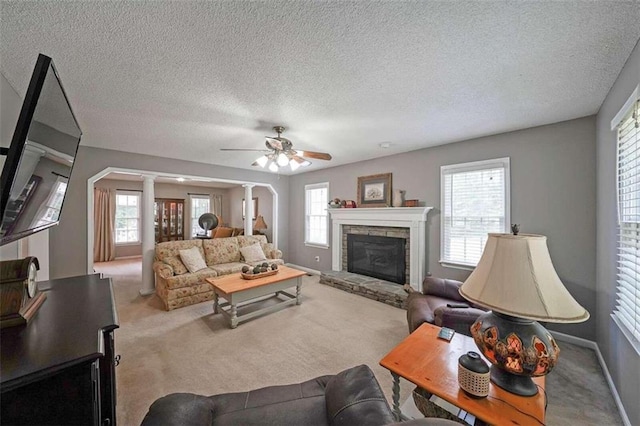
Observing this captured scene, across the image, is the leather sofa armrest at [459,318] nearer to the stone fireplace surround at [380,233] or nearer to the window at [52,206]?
the stone fireplace surround at [380,233]

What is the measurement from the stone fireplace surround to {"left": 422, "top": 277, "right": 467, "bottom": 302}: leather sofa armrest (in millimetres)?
769

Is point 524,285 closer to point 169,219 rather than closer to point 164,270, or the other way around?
point 164,270

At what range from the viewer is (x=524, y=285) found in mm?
1130

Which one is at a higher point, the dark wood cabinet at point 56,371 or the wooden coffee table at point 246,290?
the dark wood cabinet at point 56,371

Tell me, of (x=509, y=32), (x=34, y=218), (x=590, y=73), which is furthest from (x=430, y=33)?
(x=34, y=218)

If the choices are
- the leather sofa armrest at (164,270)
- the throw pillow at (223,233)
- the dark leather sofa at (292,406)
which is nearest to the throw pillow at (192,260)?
the leather sofa armrest at (164,270)

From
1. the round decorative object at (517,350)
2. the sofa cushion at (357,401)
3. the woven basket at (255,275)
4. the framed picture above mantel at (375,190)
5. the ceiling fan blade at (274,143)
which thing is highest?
the ceiling fan blade at (274,143)

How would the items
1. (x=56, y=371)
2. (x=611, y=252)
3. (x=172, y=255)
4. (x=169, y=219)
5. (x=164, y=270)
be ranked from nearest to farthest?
(x=56, y=371), (x=611, y=252), (x=164, y=270), (x=172, y=255), (x=169, y=219)

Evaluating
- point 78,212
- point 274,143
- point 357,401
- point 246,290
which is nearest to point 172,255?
point 78,212

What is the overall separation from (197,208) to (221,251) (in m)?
4.63

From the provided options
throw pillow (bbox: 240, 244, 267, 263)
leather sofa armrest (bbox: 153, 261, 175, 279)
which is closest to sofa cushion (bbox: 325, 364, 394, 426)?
leather sofa armrest (bbox: 153, 261, 175, 279)

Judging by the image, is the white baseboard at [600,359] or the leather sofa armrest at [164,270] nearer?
the white baseboard at [600,359]

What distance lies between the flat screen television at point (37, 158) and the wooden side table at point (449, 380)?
183 cm

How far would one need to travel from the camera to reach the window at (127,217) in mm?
7328
